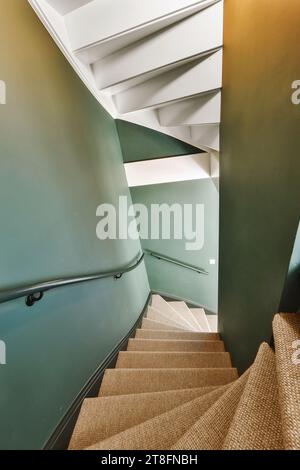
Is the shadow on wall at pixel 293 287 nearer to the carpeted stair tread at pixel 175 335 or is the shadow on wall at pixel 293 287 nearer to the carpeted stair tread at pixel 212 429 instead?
the carpeted stair tread at pixel 212 429

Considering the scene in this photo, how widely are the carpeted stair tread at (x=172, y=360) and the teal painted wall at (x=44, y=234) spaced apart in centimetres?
19

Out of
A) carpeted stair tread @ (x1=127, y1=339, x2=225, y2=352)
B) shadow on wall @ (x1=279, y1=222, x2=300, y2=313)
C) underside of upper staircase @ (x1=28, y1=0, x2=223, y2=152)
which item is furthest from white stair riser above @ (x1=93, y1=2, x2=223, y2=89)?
carpeted stair tread @ (x1=127, y1=339, x2=225, y2=352)

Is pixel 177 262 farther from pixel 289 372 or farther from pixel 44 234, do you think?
pixel 289 372

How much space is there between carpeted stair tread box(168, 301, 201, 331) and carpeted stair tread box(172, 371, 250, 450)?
2766 millimetres

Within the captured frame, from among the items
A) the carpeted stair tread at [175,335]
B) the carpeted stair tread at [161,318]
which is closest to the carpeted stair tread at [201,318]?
the carpeted stair tread at [161,318]

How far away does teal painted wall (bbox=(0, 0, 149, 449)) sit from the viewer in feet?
3.04

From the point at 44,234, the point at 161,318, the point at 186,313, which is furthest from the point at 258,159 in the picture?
the point at 186,313

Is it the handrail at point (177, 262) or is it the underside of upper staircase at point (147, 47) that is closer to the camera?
the underside of upper staircase at point (147, 47)

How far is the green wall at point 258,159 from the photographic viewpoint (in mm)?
805

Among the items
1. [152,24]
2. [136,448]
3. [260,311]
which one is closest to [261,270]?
[260,311]

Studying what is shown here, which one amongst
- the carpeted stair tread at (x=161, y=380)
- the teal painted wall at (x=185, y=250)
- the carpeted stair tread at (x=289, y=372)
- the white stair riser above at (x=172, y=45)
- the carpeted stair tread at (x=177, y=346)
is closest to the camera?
the carpeted stair tread at (x=289, y=372)

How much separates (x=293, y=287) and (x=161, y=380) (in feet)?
3.46

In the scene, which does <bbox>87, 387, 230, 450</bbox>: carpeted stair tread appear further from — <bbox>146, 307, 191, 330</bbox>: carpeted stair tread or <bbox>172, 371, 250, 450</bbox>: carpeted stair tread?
<bbox>146, 307, 191, 330</bbox>: carpeted stair tread

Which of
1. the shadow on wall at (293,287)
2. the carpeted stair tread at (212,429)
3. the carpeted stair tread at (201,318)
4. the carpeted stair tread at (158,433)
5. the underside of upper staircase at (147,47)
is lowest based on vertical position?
the carpeted stair tread at (201,318)
